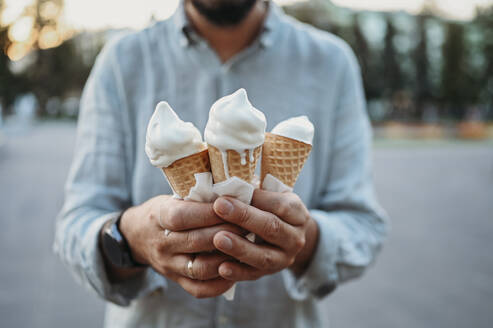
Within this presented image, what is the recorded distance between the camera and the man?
1482 mm

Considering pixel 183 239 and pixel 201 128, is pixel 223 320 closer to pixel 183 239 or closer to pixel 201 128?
pixel 183 239

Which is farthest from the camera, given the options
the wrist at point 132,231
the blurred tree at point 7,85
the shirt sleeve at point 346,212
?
the blurred tree at point 7,85

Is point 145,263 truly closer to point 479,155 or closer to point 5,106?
point 479,155

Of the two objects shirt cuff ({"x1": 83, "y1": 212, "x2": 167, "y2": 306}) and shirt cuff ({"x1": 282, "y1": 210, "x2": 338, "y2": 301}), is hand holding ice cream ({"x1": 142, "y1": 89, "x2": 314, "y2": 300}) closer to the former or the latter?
shirt cuff ({"x1": 282, "y1": 210, "x2": 338, "y2": 301})

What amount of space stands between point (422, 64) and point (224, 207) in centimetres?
3505

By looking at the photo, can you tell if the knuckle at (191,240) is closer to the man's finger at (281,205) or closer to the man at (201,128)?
the man's finger at (281,205)

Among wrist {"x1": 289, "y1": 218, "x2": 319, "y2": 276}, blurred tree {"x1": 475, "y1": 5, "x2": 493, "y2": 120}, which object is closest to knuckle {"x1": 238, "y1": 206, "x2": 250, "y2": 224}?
wrist {"x1": 289, "y1": 218, "x2": 319, "y2": 276}

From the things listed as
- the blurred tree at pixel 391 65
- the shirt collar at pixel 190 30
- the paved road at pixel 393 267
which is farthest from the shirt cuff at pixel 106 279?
the blurred tree at pixel 391 65

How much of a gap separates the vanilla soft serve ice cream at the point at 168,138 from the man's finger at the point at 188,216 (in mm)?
133

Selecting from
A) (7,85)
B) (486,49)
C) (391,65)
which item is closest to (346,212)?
(391,65)

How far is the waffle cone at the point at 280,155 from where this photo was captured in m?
1.20

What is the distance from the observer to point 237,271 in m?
1.11

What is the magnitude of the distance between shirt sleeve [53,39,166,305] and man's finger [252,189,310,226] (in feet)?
2.12

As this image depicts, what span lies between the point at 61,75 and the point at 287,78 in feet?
145
